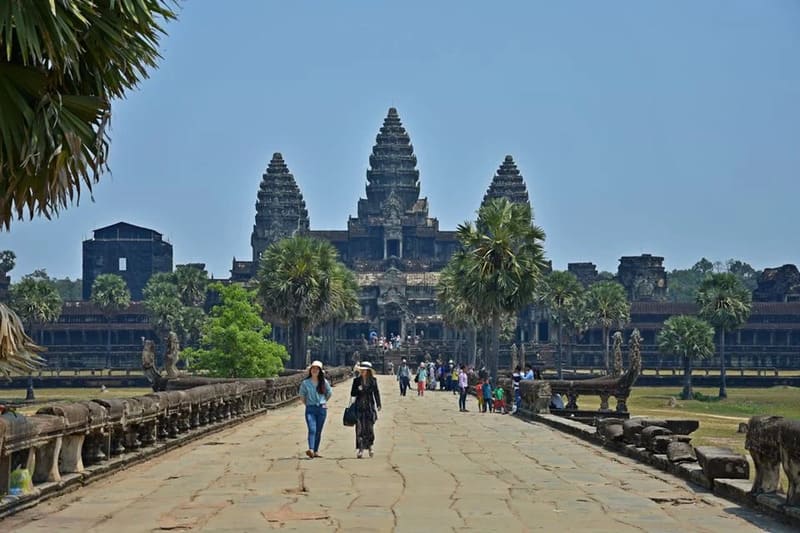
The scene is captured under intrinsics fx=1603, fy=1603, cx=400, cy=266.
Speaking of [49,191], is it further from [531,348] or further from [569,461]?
[531,348]

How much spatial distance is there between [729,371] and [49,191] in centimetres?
11220

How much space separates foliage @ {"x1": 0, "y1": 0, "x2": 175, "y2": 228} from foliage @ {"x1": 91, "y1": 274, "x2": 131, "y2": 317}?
425 feet

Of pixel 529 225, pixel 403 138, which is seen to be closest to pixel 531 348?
pixel 403 138

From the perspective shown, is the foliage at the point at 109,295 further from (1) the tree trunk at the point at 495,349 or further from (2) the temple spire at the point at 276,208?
(1) the tree trunk at the point at 495,349

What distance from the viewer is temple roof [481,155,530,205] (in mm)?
182375

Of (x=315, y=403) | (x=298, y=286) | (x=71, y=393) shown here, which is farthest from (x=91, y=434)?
(x=71, y=393)

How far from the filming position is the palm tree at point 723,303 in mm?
106125

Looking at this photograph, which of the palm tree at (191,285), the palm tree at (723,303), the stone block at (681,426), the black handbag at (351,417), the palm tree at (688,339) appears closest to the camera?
the black handbag at (351,417)

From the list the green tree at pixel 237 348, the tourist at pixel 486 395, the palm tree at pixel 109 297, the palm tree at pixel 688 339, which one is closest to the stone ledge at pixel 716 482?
the tourist at pixel 486 395

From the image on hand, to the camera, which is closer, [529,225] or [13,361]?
[13,361]

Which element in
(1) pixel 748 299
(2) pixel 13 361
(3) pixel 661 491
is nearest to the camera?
(2) pixel 13 361

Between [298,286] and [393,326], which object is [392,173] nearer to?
[393,326]

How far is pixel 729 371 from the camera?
121938mm

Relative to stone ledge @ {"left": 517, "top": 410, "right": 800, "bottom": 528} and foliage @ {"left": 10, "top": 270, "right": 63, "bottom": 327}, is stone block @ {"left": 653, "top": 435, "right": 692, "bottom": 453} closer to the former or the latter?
stone ledge @ {"left": 517, "top": 410, "right": 800, "bottom": 528}
